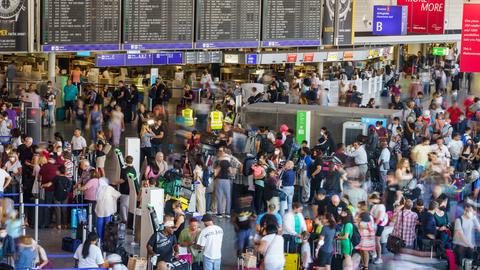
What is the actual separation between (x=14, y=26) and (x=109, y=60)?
12.3 feet

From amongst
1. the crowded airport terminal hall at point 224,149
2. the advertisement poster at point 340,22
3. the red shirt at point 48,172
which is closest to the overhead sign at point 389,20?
the crowded airport terminal hall at point 224,149

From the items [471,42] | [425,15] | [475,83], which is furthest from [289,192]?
[475,83]

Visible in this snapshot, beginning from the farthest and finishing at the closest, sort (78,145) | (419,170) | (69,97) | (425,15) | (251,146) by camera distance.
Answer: (425,15) → (69,97) → (251,146) → (78,145) → (419,170)

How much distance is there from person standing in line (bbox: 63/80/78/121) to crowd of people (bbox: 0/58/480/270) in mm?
1484

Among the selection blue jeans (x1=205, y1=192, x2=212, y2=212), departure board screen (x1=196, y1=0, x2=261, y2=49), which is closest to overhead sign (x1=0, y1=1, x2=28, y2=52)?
departure board screen (x1=196, y1=0, x2=261, y2=49)

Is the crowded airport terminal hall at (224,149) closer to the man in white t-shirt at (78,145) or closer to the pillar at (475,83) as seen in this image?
the man in white t-shirt at (78,145)

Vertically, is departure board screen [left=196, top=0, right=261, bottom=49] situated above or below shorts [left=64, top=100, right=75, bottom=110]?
above

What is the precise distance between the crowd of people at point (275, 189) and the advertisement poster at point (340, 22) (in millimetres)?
5349

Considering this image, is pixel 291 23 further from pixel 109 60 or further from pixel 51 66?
pixel 51 66

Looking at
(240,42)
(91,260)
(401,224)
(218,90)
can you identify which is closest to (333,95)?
(218,90)

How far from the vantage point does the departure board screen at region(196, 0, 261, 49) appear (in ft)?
95.2

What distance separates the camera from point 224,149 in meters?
20.8

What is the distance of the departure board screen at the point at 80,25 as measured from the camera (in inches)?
1024

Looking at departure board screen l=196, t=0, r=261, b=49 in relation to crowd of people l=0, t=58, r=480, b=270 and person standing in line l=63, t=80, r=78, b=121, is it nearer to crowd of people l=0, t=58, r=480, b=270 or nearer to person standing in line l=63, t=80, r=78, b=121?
crowd of people l=0, t=58, r=480, b=270
